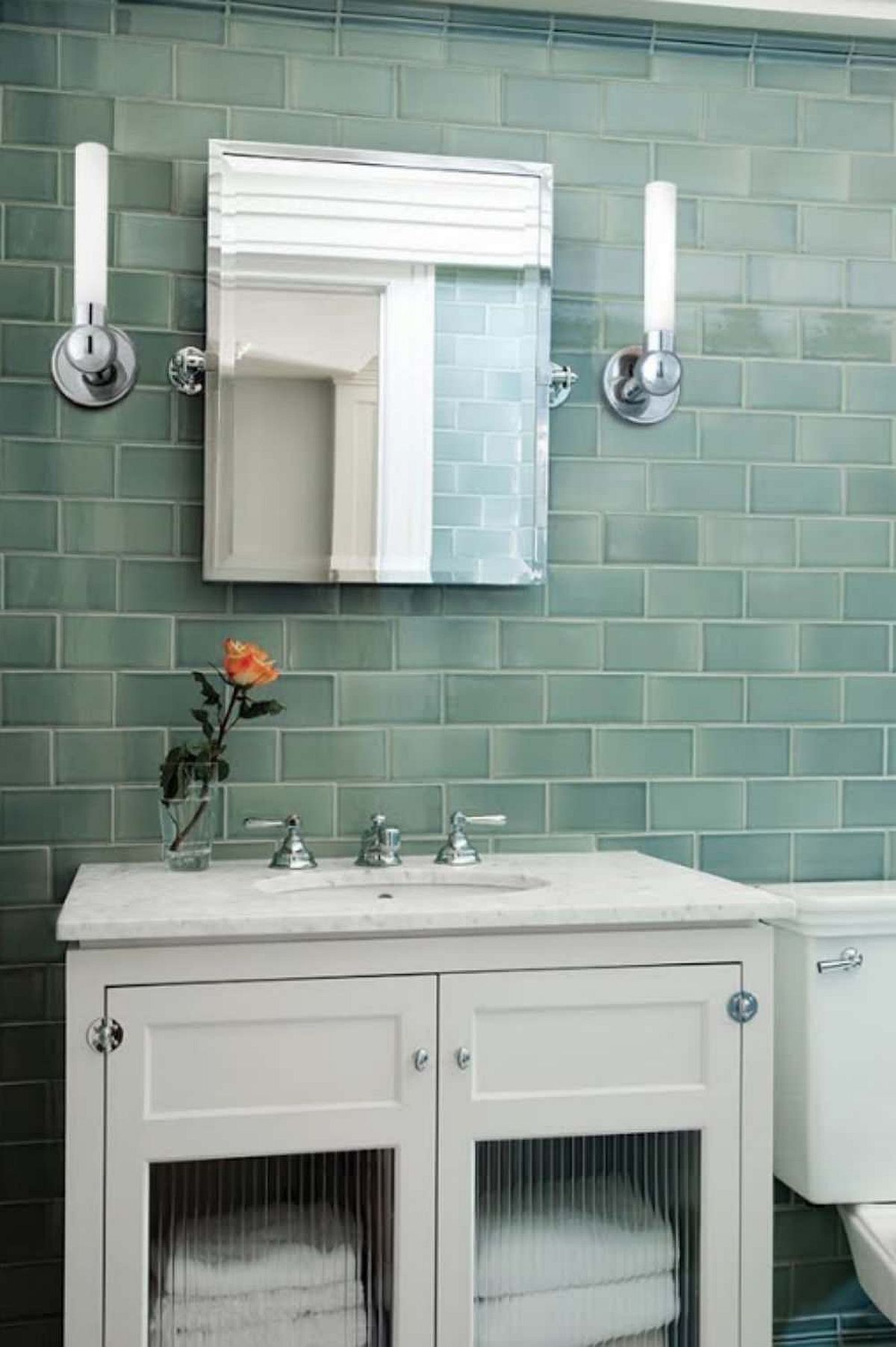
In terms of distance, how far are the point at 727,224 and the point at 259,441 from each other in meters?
0.87

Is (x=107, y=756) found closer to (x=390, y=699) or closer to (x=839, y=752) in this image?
(x=390, y=699)

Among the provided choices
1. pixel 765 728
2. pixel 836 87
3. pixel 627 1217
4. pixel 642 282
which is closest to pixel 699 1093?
pixel 627 1217

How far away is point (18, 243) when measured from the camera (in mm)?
2098

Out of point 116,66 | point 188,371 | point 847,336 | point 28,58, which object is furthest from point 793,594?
point 28,58

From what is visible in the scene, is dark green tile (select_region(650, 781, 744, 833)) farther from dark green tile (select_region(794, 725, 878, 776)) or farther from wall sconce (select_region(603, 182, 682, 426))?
wall sconce (select_region(603, 182, 682, 426))

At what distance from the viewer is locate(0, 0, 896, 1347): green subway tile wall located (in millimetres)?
2105

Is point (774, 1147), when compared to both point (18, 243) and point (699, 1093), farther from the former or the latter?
point (18, 243)

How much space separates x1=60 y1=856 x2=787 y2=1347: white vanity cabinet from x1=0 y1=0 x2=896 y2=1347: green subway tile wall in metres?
0.44

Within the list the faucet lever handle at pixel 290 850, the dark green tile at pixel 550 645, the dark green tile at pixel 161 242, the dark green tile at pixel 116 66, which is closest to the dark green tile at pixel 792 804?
the dark green tile at pixel 550 645

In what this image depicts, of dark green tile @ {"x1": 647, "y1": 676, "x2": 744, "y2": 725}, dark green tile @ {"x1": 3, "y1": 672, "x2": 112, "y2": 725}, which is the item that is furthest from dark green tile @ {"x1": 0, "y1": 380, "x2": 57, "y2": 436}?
dark green tile @ {"x1": 647, "y1": 676, "x2": 744, "y2": 725}

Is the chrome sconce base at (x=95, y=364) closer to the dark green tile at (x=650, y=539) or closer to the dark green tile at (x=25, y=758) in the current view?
the dark green tile at (x=25, y=758)

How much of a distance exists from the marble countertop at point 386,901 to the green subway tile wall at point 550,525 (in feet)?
0.52

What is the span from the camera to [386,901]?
1790 mm

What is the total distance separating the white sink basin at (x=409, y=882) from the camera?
6.55 ft
